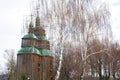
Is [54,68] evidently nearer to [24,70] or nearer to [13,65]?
[24,70]

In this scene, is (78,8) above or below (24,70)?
above

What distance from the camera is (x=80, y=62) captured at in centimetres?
2547

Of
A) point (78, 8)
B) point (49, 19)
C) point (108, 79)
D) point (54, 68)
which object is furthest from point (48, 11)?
point (108, 79)

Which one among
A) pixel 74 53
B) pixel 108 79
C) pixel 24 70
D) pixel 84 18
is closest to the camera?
pixel 84 18

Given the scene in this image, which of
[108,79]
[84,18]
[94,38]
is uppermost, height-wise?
[84,18]

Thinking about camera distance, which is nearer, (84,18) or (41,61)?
(84,18)

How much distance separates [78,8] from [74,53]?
199 inches

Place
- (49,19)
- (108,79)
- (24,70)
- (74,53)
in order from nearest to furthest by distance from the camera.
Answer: (49,19), (74,53), (24,70), (108,79)

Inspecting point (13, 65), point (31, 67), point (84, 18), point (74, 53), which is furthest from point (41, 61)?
point (84, 18)

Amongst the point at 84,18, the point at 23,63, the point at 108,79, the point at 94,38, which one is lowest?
the point at 108,79

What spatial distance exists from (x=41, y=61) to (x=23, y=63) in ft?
9.16

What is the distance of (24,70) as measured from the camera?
125 ft

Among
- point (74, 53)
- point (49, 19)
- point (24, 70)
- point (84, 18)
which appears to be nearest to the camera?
point (49, 19)

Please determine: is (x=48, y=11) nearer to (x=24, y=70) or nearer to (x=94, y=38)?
(x=94, y=38)
